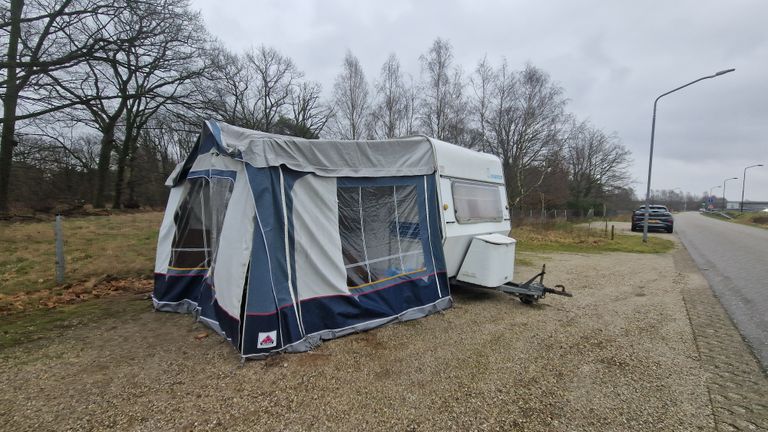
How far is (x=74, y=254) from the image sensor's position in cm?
812

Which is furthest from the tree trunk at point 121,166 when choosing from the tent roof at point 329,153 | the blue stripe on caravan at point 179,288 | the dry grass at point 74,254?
the tent roof at point 329,153

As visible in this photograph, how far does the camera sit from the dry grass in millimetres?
6262

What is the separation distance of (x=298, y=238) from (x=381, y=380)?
1.75 meters

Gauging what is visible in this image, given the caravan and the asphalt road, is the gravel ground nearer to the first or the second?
the caravan

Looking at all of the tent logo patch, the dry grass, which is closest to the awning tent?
the tent logo patch

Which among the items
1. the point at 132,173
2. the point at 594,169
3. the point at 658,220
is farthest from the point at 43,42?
the point at 594,169

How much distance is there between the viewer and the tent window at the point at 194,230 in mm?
4891

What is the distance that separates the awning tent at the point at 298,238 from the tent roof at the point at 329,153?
0.05ft

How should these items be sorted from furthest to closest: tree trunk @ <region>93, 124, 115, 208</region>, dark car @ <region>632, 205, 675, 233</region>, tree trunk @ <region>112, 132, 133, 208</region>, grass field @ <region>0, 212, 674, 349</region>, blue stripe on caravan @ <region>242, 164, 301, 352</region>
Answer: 1. tree trunk @ <region>112, 132, 133, 208</region>
2. dark car @ <region>632, 205, 675, 233</region>
3. tree trunk @ <region>93, 124, 115, 208</region>
4. grass field @ <region>0, 212, 674, 349</region>
5. blue stripe on caravan @ <region>242, 164, 301, 352</region>

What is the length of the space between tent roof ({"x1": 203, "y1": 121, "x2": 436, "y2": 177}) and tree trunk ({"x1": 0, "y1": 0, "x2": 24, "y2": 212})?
309 inches

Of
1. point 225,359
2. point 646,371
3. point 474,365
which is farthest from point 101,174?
point 646,371

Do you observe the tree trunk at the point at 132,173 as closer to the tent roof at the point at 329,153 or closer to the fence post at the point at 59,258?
the fence post at the point at 59,258

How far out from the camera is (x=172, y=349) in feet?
12.1

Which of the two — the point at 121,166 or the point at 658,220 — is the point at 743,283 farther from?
the point at 121,166
